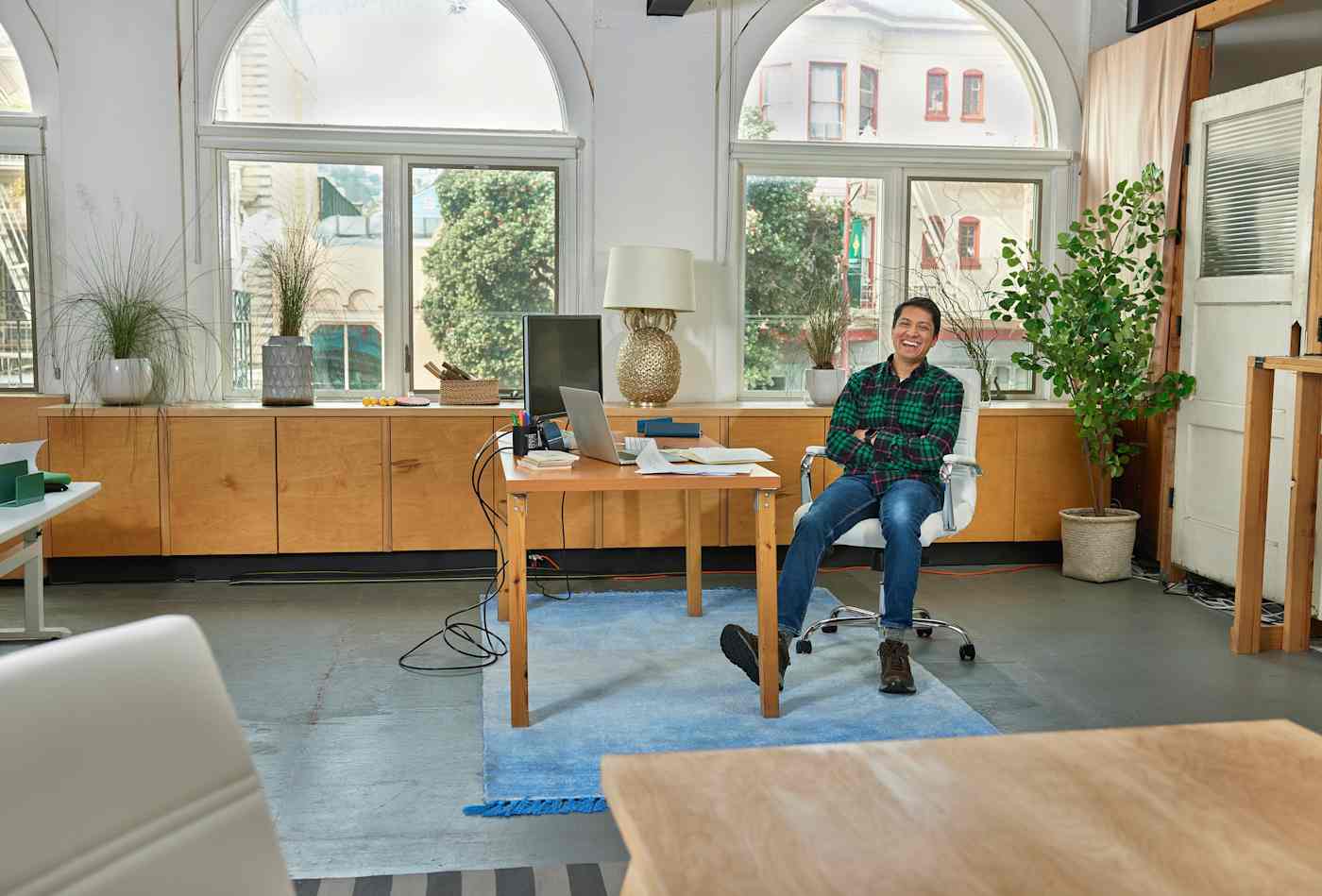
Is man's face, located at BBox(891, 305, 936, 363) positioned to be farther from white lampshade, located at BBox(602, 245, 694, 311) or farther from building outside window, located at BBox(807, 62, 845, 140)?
building outside window, located at BBox(807, 62, 845, 140)

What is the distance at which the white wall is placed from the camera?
5766 mm

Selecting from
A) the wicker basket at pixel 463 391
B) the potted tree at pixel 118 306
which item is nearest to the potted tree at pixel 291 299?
the potted tree at pixel 118 306

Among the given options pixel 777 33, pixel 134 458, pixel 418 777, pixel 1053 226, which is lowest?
pixel 418 777

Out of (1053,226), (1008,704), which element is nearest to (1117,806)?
(1008,704)

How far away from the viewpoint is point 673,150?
6.18 meters

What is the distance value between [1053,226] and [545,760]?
4649 mm

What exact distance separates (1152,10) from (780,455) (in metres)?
3.02

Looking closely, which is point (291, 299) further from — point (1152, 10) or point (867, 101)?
point (1152, 10)

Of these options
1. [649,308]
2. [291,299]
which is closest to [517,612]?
[649,308]

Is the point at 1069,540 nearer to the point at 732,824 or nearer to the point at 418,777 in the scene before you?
the point at 418,777

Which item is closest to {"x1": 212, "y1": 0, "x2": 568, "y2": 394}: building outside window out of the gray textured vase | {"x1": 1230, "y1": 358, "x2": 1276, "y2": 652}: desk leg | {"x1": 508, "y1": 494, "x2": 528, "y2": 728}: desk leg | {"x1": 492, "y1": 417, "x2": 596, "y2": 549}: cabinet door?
the gray textured vase

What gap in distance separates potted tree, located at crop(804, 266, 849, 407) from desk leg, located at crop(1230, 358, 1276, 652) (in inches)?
77.0

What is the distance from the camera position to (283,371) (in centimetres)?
577

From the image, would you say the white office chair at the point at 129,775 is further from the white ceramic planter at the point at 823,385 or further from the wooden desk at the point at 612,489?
the white ceramic planter at the point at 823,385
